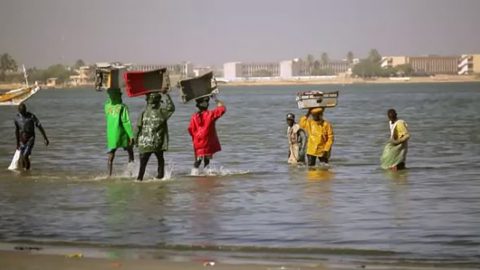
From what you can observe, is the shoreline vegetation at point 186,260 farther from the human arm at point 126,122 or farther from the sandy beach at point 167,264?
the human arm at point 126,122

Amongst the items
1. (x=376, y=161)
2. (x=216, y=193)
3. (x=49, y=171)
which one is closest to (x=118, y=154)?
(x=49, y=171)

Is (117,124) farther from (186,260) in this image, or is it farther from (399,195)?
(186,260)

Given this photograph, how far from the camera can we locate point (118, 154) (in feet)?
85.6

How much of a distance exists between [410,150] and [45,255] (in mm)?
17286

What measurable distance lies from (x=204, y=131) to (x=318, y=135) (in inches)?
84.7

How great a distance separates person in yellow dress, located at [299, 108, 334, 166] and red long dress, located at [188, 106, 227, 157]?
185 centimetres

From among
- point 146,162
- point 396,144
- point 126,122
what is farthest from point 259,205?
point 396,144

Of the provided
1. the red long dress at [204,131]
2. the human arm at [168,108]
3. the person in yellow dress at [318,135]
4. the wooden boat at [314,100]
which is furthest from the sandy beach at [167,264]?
the wooden boat at [314,100]

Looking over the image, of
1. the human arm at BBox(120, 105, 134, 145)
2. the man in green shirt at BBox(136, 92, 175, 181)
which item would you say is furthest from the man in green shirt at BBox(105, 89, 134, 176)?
the man in green shirt at BBox(136, 92, 175, 181)

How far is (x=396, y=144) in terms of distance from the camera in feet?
58.3

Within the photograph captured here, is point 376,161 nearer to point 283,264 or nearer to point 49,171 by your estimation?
point 49,171

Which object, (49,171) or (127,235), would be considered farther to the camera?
(49,171)

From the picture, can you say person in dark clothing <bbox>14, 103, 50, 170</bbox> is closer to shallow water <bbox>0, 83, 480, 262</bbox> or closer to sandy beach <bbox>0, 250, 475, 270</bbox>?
shallow water <bbox>0, 83, 480, 262</bbox>

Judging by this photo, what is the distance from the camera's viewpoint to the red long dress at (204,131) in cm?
1712
